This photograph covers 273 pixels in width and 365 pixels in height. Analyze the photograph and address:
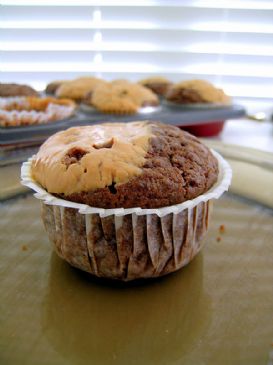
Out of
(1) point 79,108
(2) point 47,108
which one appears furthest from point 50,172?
(1) point 79,108

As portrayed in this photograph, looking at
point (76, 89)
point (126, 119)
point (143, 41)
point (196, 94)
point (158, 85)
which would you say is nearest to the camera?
point (126, 119)

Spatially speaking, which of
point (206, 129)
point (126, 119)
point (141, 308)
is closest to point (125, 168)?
point (141, 308)

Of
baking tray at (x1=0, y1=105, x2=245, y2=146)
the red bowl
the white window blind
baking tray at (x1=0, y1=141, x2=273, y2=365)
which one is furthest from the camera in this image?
the white window blind

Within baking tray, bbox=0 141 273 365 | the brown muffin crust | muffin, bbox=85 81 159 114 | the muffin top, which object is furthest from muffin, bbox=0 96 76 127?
the brown muffin crust

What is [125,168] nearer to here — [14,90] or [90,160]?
[90,160]

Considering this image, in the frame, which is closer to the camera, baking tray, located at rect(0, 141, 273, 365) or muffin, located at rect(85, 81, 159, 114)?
baking tray, located at rect(0, 141, 273, 365)

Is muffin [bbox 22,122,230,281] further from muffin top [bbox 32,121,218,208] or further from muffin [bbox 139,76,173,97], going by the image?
muffin [bbox 139,76,173,97]

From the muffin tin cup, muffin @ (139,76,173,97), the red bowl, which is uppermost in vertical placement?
muffin @ (139,76,173,97)
